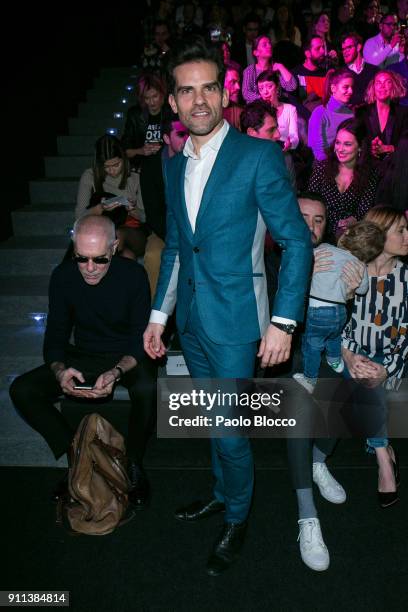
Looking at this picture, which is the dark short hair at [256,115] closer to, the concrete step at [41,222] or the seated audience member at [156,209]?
the seated audience member at [156,209]

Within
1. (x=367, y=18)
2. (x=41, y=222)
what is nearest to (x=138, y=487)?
(x=41, y=222)

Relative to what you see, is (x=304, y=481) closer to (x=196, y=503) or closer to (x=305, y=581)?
(x=305, y=581)

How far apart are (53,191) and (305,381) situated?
3.72 metres

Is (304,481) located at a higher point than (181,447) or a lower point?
higher

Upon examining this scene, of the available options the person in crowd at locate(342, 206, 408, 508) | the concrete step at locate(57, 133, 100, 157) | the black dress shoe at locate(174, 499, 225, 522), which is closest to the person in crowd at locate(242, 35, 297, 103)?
the concrete step at locate(57, 133, 100, 157)

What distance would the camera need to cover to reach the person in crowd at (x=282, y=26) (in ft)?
22.8

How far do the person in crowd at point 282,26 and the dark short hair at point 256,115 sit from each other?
3.43 meters

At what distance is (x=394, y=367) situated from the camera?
3.00 meters

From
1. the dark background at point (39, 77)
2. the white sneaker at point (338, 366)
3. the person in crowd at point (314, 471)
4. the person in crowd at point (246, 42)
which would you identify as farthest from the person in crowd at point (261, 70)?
the white sneaker at point (338, 366)

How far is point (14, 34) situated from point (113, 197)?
2.52 metres

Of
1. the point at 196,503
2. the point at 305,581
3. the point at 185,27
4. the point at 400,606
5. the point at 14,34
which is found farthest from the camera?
the point at 185,27

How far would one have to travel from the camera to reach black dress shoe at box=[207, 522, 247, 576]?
8.04ft

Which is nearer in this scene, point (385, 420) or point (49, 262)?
point (385, 420)

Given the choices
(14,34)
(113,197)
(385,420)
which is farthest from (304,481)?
(14,34)
